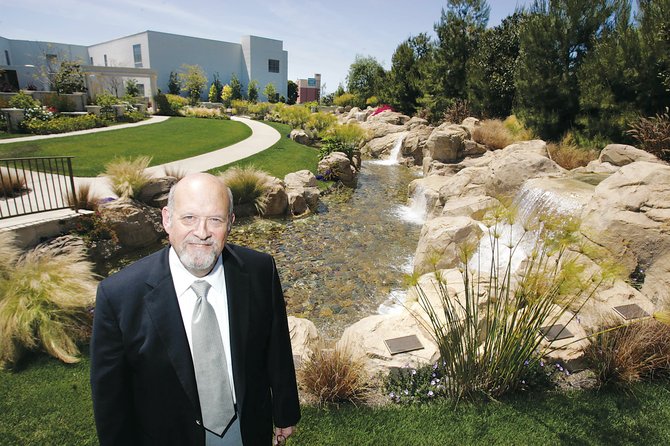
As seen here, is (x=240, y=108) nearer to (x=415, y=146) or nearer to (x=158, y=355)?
(x=415, y=146)

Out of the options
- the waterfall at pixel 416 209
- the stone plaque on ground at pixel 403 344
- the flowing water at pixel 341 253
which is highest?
the stone plaque on ground at pixel 403 344

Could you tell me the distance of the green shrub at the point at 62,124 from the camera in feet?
50.1

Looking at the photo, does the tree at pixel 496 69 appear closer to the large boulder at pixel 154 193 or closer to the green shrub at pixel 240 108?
the large boulder at pixel 154 193

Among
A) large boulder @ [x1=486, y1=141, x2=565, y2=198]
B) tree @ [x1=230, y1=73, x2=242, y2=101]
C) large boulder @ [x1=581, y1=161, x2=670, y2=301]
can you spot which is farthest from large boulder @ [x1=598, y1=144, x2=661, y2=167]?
tree @ [x1=230, y1=73, x2=242, y2=101]

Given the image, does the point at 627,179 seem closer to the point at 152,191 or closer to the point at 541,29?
the point at 152,191

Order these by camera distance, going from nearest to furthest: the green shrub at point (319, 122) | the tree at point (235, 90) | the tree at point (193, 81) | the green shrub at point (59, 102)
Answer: the green shrub at point (59, 102), the green shrub at point (319, 122), the tree at point (193, 81), the tree at point (235, 90)

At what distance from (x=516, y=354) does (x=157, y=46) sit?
168 ft

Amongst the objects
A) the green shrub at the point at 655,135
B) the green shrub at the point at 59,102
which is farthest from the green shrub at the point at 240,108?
the green shrub at the point at 655,135

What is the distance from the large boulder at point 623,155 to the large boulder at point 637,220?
340 cm

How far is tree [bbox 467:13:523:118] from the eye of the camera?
17750 millimetres

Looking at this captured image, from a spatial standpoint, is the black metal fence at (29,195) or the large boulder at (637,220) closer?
the large boulder at (637,220)

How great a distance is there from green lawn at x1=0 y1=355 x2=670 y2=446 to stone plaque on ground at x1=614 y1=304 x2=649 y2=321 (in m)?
0.74

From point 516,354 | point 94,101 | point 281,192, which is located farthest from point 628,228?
point 94,101

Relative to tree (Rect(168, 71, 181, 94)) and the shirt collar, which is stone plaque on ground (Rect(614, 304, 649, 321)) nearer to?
the shirt collar
